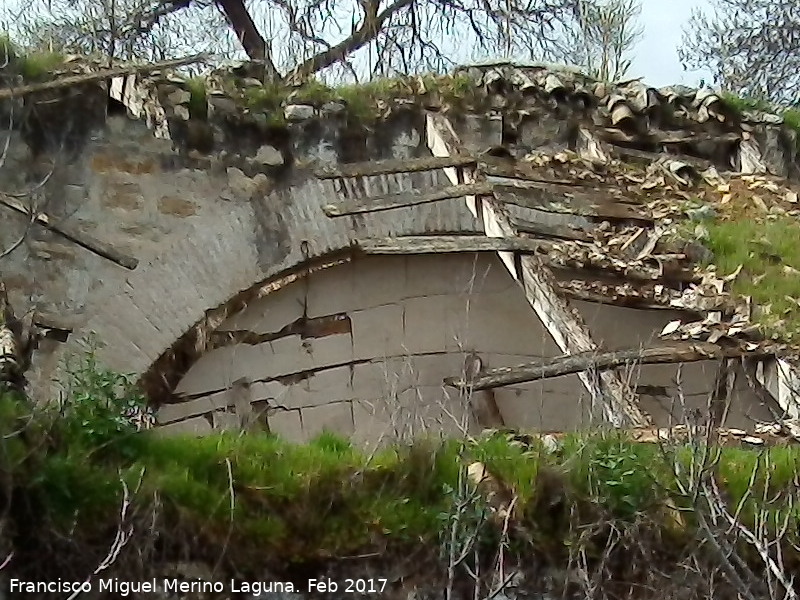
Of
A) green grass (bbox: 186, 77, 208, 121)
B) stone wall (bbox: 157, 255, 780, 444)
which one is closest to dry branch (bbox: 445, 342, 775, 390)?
stone wall (bbox: 157, 255, 780, 444)

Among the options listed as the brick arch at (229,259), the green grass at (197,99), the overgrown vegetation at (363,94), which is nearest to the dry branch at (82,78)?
the green grass at (197,99)

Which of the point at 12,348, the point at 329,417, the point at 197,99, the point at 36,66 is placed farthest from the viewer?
the point at 197,99

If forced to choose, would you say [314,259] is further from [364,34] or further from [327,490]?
[364,34]

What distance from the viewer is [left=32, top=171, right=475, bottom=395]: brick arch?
5355 mm

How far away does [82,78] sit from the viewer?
18.4ft

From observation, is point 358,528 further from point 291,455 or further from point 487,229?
point 487,229

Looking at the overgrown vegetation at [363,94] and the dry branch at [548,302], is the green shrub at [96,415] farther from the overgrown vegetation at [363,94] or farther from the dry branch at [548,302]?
the overgrown vegetation at [363,94]

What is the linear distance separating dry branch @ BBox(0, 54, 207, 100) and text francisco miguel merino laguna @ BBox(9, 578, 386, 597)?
323cm

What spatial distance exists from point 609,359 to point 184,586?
6.22ft

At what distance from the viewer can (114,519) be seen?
3051mm

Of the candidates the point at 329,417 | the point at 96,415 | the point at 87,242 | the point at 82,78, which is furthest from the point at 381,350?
the point at 96,415

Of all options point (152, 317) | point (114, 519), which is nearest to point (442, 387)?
point (152, 317)

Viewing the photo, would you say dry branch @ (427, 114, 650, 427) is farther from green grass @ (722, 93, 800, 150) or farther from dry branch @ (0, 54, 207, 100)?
green grass @ (722, 93, 800, 150)

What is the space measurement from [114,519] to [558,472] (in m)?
1.34
